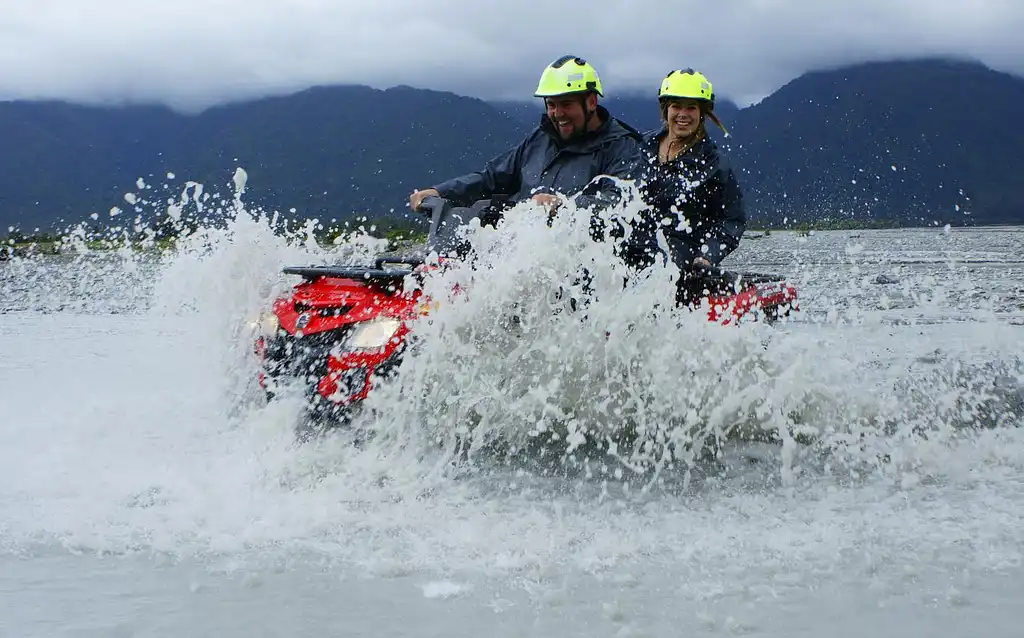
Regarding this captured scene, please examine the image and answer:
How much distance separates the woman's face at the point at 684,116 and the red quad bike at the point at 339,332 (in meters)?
1.59

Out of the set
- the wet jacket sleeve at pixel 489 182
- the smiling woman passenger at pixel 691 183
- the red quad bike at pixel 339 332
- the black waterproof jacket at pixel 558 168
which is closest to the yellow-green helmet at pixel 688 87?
the smiling woman passenger at pixel 691 183

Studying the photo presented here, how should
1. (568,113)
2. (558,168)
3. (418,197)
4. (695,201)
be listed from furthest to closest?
(695,201)
(418,197)
(558,168)
(568,113)

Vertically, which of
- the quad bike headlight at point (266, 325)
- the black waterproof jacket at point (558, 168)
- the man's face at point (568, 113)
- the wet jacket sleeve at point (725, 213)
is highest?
the man's face at point (568, 113)

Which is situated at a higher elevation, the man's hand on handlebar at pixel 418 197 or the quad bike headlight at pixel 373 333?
the man's hand on handlebar at pixel 418 197

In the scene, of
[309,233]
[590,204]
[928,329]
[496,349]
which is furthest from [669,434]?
[928,329]

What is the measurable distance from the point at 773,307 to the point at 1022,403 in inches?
71.2

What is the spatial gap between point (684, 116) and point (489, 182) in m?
1.52

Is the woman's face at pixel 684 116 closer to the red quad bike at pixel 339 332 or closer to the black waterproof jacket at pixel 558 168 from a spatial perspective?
the black waterproof jacket at pixel 558 168

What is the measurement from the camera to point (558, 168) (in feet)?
24.2

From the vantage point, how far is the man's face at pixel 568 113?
712 cm

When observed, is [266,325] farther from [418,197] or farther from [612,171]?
[612,171]

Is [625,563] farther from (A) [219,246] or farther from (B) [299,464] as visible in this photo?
(A) [219,246]

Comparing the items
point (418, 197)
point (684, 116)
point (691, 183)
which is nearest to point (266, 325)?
point (418, 197)

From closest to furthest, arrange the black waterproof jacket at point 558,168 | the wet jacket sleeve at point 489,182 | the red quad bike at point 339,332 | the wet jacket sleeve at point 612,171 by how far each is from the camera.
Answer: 1. the red quad bike at point 339,332
2. the wet jacket sleeve at point 612,171
3. the black waterproof jacket at point 558,168
4. the wet jacket sleeve at point 489,182
